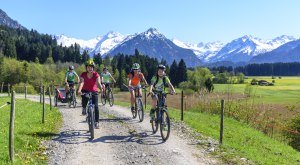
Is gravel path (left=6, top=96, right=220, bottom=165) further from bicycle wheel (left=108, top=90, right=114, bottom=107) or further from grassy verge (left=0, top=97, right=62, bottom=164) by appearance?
bicycle wheel (left=108, top=90, right=114, bottom=107)

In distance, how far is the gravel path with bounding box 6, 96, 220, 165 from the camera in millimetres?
12758

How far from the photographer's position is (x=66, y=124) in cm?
1992

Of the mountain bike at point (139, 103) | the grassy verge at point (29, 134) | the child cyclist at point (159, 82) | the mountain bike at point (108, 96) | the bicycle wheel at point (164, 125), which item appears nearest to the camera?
the grassy verge at point (29, 134)

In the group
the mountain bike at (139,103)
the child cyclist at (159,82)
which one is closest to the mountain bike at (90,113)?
the child cyclist at (159,82)

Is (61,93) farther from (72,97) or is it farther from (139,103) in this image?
(139,103)

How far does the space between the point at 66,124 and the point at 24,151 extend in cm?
643

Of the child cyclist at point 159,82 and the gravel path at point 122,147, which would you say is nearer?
the gravel path at point 122,147

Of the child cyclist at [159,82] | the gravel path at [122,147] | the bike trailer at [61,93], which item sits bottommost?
the gravel path at [122,147]

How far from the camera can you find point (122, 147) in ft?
47.3

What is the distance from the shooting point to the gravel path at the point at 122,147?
12758 mm

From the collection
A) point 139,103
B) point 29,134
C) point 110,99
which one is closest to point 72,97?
point 110,99

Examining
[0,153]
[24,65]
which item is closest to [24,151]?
[0,153]

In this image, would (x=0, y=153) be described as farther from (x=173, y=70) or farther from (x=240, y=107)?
(x=173, y=70)

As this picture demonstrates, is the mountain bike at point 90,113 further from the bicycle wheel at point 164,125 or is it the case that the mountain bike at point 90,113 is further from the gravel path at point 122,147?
the bicycle wheel at point 164,125
